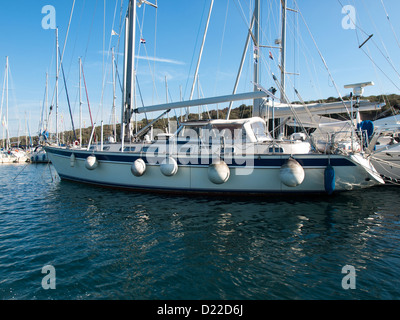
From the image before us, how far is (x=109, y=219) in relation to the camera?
274 inches

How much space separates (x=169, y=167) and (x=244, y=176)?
2.68 meters

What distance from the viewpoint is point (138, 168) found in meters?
9.55

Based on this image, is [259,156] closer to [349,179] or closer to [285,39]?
[349,179]

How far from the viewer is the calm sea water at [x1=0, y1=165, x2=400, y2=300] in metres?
3.70

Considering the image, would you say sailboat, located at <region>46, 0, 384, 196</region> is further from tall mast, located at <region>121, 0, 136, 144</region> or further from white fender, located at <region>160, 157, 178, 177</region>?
tall mast, located at <region>121, 0, 136, 144</region>

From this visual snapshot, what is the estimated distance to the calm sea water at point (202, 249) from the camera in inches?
146

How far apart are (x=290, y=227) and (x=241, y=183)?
3.06 metres

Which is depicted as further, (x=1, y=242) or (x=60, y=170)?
(x=60, y=170)

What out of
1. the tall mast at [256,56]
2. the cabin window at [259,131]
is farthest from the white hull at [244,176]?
the tall mast at [256,56]

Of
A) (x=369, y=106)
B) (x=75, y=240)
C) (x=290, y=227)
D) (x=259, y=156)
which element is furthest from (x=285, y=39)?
(x=75, y=240)

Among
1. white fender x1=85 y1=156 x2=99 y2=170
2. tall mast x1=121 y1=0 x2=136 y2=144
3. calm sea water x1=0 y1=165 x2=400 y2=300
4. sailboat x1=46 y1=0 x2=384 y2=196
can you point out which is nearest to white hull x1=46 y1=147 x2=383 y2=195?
sailboat x1=46 y1=0 x2=384 y2=196

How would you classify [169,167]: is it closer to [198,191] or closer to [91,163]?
[198,191]

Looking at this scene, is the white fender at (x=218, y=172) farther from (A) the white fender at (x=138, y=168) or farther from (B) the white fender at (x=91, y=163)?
(B) the white fender at (x=91, y=163)

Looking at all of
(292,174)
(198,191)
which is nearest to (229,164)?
(198,191)
